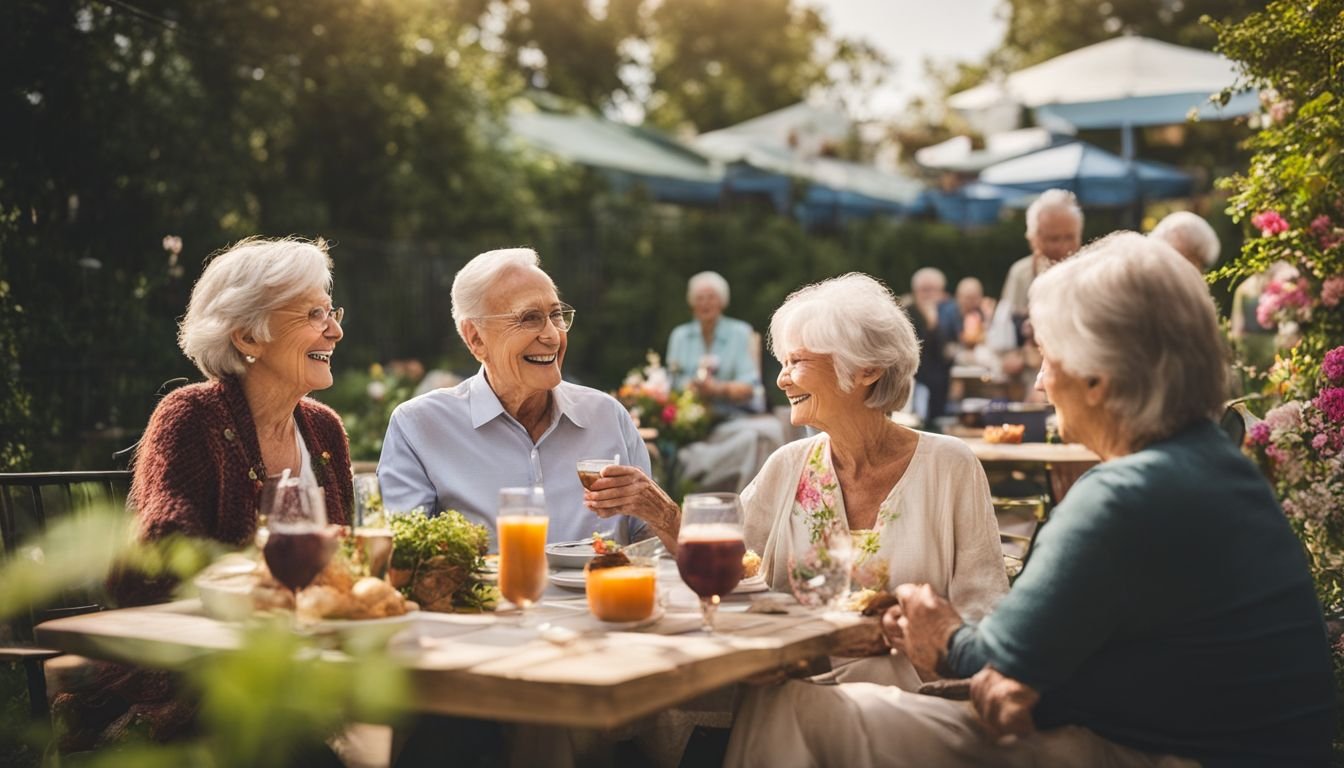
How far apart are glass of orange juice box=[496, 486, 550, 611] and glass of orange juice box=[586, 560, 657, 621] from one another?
0.36 feet

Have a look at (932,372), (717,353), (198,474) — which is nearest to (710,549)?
(198,474)

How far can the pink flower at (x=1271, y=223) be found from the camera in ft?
16.5

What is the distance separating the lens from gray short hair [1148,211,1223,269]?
624 cm

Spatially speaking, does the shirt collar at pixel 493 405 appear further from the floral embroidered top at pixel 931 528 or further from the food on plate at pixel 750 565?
the food on plate at pixel 750 565

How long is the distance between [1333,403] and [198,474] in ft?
11.9

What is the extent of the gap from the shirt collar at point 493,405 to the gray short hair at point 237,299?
2.07 ft

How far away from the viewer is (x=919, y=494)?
3084mm

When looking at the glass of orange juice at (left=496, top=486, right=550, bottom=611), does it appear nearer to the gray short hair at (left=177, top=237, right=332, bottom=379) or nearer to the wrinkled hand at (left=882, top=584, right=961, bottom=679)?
the wrinkled hand at (left=882, top=584, right=961, bottom=679)

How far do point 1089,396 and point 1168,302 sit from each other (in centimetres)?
22

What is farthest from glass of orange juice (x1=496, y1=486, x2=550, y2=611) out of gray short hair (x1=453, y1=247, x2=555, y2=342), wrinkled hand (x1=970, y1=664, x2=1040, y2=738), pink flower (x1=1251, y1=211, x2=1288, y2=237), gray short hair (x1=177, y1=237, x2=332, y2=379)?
pink flower (x1=1251, y1=211, x2=1288, y2=237)

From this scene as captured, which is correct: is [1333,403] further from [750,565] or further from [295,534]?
[295,534]

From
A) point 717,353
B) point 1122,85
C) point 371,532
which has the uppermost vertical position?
point 1122,85

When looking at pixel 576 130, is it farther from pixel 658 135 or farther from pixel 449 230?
pixel 449 230

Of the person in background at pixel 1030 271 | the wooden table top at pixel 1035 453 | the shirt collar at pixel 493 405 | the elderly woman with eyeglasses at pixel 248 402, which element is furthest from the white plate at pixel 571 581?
the person in background at pixel 1030 271
